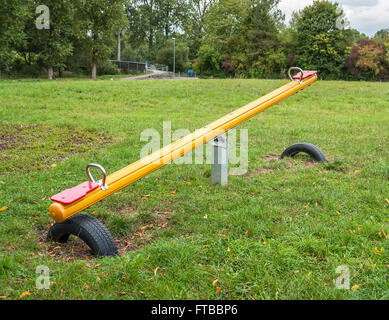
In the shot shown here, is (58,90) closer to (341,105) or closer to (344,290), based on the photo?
(341,105)

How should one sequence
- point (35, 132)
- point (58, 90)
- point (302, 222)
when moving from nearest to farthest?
point (302, 222)
point (35, 132)
point (58, 90)

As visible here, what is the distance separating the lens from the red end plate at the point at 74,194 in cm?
320

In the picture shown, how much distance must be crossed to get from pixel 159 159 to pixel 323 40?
119 feet

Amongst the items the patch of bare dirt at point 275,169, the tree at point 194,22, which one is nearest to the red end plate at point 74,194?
the patch of bare dirt at point 275,169

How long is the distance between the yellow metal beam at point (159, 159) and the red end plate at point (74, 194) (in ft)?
0.13

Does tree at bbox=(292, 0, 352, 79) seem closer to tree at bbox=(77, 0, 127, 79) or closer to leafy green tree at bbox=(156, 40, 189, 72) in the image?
leafy green tree at bbox=(156, 40, 189, 72)

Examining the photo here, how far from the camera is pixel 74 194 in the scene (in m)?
3.29

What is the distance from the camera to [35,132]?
A: 8.80 m

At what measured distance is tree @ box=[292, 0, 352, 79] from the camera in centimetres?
3597

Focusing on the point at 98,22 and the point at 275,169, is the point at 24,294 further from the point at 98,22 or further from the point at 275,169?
the point at 98,22

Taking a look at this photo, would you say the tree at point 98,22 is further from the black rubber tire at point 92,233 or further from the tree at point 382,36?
the black rubber tire at point 92,233

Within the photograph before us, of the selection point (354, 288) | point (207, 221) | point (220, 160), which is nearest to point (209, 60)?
point (220, 160)
